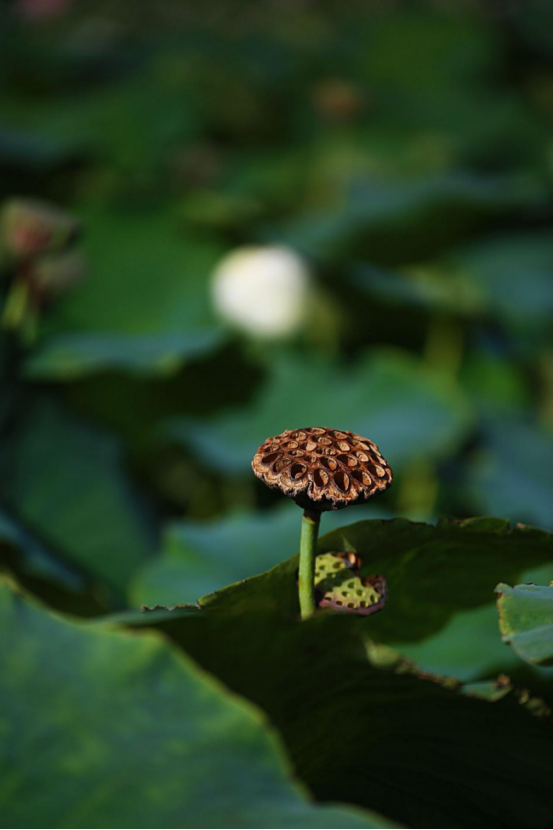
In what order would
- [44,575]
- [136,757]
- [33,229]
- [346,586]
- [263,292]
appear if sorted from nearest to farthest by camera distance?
[136,757] < [346,586] < [44,575] < [33,229] < [263,292]

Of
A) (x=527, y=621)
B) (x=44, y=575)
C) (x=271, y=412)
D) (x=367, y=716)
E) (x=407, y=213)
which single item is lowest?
(x=271, y=412)

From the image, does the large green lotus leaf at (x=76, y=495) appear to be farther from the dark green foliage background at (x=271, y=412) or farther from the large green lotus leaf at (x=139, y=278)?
the large green lotus leaf at (x=139, y=278)

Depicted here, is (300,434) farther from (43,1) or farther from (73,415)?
(43,1)

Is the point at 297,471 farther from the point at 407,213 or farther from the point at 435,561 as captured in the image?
the point at 407,213

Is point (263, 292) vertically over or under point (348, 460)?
under

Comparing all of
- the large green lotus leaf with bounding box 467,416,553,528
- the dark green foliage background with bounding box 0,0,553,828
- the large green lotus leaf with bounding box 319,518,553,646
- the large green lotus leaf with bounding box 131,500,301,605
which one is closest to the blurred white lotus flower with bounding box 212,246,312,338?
the dark green foliage background with bounding box 0,0,553,828

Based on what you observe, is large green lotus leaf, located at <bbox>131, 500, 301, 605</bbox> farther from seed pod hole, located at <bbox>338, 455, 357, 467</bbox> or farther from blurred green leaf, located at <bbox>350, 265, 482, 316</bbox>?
blurred green leaf, located at <bbox>350, 265, 482, 316</bbox>

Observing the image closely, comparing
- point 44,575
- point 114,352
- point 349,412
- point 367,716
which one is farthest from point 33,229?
point 367,716
